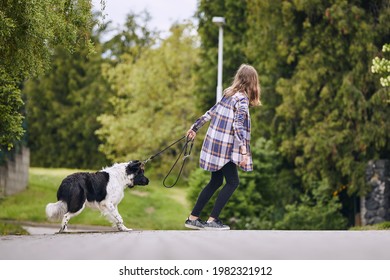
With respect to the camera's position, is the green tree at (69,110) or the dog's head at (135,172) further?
the green tree at (69,110)

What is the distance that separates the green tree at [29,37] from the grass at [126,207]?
13.1 meters

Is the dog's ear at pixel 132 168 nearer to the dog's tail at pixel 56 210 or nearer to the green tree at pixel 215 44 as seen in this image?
the dog's tail at pixel 56 210

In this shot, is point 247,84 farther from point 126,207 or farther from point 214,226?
point 126,207

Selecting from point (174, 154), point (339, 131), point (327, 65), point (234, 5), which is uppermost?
point (234, 5)

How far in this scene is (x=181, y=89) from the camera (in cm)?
4538

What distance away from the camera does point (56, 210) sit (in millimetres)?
12164

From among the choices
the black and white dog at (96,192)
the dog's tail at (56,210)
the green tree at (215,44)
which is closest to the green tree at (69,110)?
the green tree at (215,44)

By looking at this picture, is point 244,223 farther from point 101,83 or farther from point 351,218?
point 101,83

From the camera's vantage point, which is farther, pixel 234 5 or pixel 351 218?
pixel 234 5

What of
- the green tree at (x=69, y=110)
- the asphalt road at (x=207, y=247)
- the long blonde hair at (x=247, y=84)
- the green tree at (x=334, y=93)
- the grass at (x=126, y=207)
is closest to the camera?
the asphalt road at (x=207, y=247)

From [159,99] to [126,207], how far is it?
14.3 m

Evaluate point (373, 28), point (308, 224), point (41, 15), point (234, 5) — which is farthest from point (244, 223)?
point (41, 15)

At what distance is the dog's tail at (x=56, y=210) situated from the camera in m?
12.1
